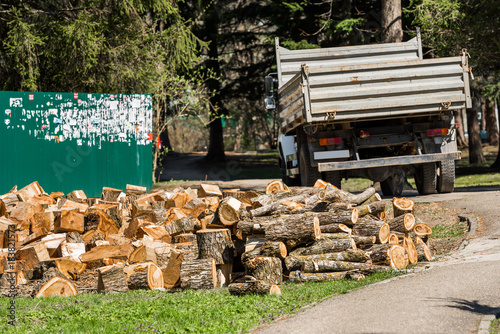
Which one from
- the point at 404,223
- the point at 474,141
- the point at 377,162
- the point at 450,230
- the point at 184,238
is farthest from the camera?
the point at 474,141

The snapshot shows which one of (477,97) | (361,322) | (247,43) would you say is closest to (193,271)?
(361,322)

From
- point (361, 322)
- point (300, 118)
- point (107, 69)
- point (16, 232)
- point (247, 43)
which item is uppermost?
point (247, 43)

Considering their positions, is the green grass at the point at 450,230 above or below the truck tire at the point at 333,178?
below

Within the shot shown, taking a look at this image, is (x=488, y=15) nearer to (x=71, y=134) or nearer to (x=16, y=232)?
(x=71, y=134)

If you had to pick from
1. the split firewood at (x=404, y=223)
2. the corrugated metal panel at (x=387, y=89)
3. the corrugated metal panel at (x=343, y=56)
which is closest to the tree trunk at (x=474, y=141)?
the corrugated metal panel at (x=343, y=56)

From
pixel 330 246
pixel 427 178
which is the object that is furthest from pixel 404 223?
pixel 427 178

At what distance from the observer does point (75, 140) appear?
54.1 ft

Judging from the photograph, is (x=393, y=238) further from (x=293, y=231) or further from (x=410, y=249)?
(x=293, y=231)

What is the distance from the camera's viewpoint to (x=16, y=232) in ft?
34.9

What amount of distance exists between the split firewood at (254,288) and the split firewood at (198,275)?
843 millimetres

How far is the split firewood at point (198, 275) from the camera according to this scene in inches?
319

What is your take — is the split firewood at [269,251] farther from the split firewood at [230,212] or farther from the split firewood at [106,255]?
the split firewood at [106,255]

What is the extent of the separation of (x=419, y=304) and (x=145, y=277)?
3.65 m

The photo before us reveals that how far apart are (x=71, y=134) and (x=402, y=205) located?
9607mm
